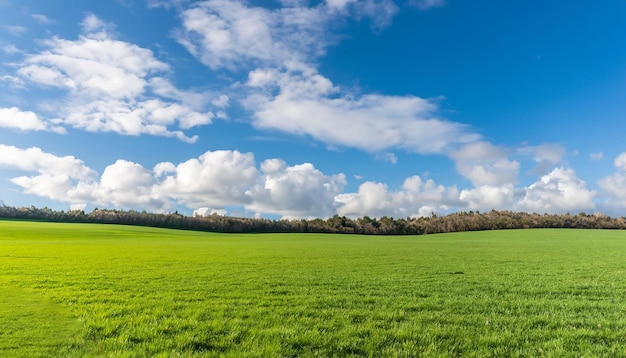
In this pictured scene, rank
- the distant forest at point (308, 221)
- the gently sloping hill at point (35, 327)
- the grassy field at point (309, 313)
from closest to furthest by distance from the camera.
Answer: the gently sloping hill at point (35, 327)
the grassy field at point (309, 313)
the distant forest at point (308, 221)

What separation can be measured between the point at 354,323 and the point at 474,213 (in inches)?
4724

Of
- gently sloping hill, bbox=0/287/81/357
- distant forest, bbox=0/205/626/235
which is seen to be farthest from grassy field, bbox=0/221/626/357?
distant forest, bbox=0/205/626/235

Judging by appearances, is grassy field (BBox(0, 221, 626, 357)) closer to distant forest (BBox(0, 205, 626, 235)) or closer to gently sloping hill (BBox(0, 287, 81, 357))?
gently sloping hill (BBox(0, 287, 81, 357))

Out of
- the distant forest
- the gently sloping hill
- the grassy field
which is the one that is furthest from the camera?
the distant forest

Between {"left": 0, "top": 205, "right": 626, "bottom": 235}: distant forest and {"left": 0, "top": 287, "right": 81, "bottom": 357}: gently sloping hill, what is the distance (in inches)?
4036

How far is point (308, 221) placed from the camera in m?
120

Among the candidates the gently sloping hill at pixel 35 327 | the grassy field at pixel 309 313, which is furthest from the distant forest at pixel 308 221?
the gently sloping hill at pixel 35 327

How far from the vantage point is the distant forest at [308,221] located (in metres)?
A: 109

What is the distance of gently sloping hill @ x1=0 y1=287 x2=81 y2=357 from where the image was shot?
8305mm

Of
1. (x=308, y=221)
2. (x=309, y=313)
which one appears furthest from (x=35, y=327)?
(x=308, y=221)

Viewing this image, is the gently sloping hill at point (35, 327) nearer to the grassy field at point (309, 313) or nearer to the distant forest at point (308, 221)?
the grassy field at point (309, 313)

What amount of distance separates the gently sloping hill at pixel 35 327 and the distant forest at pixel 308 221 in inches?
4036

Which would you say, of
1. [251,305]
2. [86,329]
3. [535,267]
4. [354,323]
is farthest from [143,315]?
[535,267]

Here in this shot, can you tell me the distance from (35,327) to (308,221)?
110526mm
